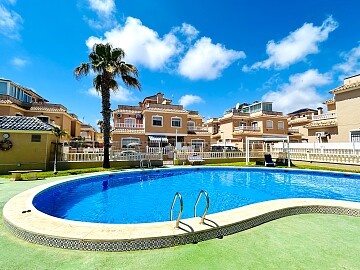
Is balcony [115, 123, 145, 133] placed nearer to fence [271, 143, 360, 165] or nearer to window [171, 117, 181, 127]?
window [171, 117, 181, 127]

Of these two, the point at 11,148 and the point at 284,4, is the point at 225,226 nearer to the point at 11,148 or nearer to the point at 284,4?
the point at 11,148

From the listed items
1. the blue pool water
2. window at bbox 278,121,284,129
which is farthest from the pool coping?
window at bbox 278,121,284,129

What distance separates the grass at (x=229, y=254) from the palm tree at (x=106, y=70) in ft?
52.7

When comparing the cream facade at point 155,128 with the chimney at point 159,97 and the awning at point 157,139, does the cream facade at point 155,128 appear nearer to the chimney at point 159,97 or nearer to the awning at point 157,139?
the awning at point 157,139

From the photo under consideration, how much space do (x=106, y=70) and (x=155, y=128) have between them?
1619 centimetres

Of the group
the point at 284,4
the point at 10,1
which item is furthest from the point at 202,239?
the point at 284,4

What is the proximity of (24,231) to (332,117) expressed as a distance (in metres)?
37.5

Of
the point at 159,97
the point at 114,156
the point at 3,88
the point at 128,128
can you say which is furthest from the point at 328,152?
the point at 3,88

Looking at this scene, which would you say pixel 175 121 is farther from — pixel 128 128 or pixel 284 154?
pixel 284 154

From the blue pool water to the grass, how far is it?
3.18m

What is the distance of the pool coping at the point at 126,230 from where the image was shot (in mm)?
4652

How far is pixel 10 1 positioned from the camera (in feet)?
41.3

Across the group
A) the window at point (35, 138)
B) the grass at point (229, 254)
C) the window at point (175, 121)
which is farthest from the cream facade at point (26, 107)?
the grass at point (229, 254)

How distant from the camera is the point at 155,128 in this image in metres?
35.5
